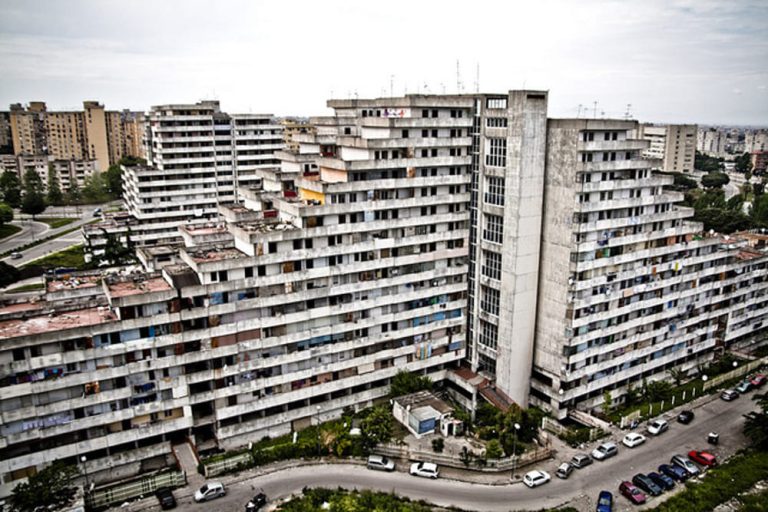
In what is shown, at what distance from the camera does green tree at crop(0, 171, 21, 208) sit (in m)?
136

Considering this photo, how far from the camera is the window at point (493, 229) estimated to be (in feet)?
173

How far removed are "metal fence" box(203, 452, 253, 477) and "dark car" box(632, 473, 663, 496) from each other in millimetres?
29287

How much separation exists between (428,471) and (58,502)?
25.9m

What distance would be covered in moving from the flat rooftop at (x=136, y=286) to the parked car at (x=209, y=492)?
14813mm

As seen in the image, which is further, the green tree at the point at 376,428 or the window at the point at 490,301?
the window at the point at 490,301

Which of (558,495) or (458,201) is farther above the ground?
(458,201)

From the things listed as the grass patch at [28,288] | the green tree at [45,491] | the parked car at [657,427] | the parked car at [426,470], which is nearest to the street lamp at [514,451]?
the parked car at [426,470]

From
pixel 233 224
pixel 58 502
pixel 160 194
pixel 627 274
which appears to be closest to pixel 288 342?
pixel 233 224

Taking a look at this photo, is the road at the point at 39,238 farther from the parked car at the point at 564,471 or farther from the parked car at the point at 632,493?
the parked car at the point at 632,493

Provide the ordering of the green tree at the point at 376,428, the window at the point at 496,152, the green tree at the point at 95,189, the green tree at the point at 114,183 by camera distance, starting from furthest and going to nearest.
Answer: the green tree at the point at 114,183 < the green tree at the point at 95,189 < the window at the point at 496,152 < the green tree at the point at 376,428

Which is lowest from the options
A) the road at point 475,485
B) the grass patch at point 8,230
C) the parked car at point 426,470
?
the road at point 475,485

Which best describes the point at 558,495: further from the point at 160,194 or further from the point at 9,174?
the point at 9,174

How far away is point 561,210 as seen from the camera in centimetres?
5088

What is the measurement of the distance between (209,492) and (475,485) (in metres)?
19.5
